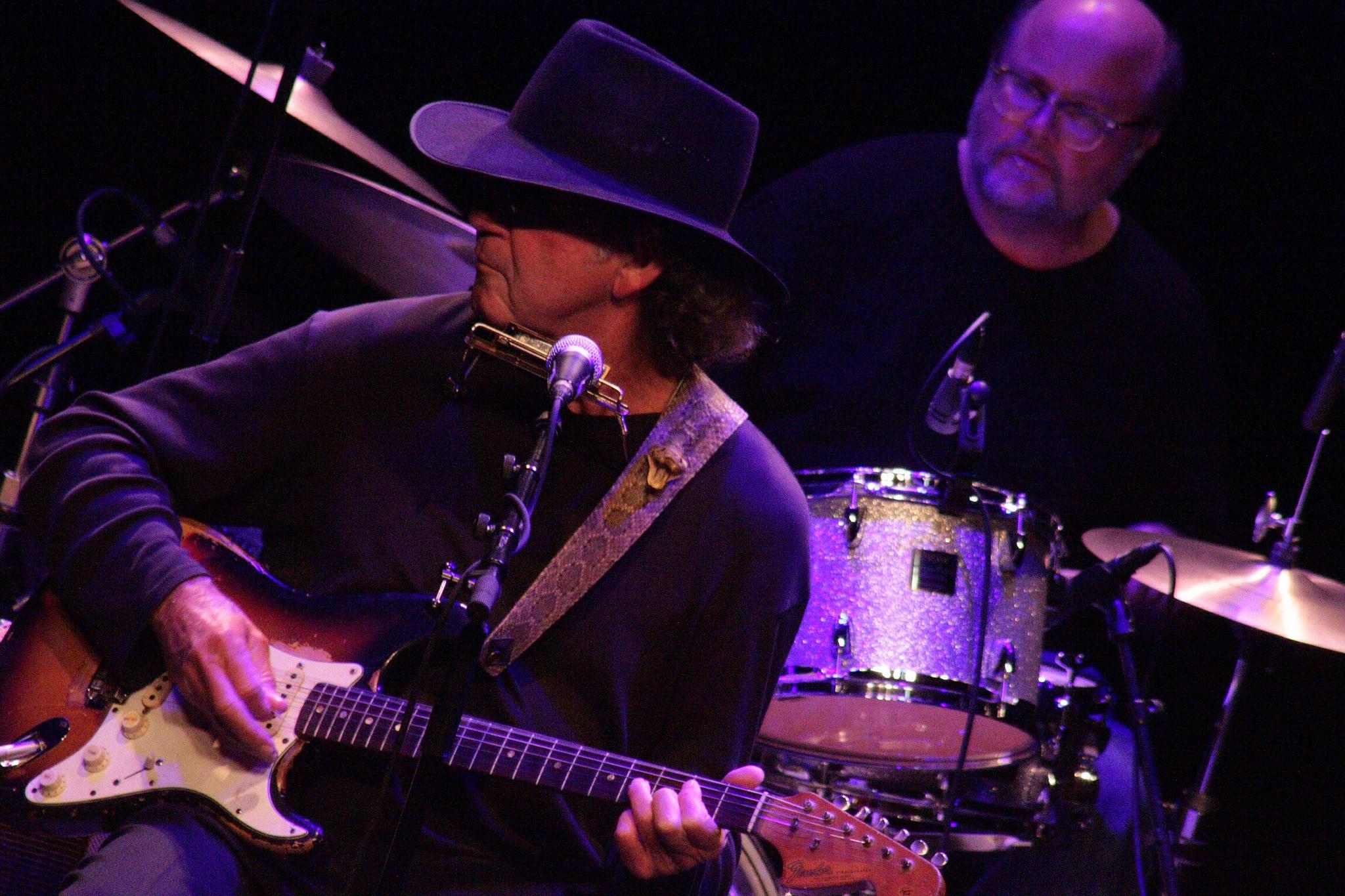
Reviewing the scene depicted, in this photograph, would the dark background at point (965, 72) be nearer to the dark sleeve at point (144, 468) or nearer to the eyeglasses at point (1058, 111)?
the eyeglasses at point (1058, 111)

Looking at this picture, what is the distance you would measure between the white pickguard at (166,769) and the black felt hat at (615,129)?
1.27 meters

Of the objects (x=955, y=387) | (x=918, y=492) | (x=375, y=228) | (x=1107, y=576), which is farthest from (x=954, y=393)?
(x=375, y=228)

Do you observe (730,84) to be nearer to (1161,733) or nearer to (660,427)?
(660,427)

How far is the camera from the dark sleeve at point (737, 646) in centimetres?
266

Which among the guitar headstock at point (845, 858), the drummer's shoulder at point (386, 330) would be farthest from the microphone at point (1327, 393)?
the drummer's shoulder at point (386, 330)

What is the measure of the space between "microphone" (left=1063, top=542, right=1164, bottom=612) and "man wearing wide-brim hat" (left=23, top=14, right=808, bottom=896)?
922mm

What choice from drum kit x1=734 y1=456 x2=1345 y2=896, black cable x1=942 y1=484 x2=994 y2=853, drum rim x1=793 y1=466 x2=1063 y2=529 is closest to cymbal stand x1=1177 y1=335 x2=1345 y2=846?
drum kit x1=734 y1=456 x2=1345 y2=896

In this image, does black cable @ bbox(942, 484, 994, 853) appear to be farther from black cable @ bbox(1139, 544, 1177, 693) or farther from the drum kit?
black cable @ bbox(1139, 544, 1177, 693)

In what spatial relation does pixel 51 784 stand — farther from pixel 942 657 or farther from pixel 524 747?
pixel 942 657

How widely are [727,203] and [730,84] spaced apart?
2.23 meters

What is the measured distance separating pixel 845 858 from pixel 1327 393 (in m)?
2.09

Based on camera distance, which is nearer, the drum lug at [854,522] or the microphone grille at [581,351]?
the microphone grille at [581,351]


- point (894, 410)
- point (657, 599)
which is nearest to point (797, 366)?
point (894, 410)

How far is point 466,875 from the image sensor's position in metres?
2.52
